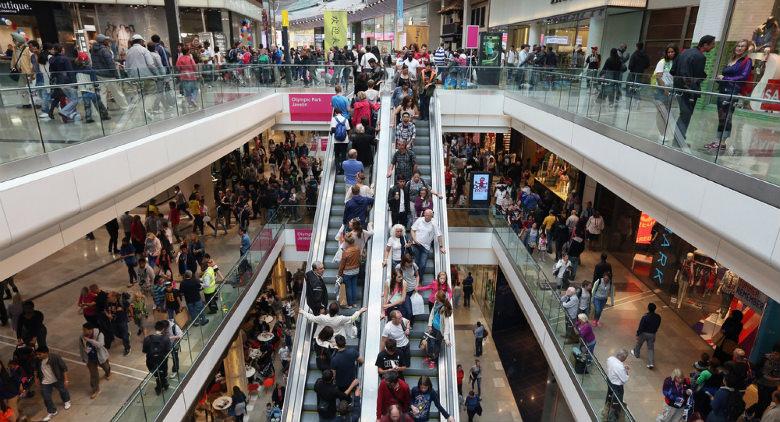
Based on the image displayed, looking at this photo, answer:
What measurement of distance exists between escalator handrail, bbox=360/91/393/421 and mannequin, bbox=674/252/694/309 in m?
7.20

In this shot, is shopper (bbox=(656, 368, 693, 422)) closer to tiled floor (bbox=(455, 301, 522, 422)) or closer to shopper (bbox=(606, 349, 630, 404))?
shopper (bbox=(606, 349, 630, 404))

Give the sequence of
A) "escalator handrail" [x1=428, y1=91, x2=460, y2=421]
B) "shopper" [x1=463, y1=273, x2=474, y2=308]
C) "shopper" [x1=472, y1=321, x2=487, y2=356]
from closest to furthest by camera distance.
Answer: "escalator handrail" [x1=428, y1=91, x2=460, y2=421], "shopper" [x1=472, y1=321, x2=487, y2=356], "shopper" [x1=463, y1=273, x2=474, y2=308]

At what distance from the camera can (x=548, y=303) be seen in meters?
10.0

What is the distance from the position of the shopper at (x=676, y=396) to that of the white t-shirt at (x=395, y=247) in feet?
14.5

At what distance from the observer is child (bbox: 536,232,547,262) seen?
12.7 metres

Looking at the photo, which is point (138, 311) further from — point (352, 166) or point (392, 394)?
point (392, 394)

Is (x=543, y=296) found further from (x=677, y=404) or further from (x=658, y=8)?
(x=658, y=8)

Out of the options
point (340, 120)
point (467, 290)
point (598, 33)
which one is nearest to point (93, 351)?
point (340, 120)

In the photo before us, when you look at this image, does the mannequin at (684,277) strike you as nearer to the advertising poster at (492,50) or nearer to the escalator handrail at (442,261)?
the escalator handrail at (442,261)

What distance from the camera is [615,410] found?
682cm

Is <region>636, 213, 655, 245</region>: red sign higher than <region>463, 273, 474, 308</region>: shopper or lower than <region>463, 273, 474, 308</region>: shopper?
higher

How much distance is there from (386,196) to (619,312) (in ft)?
20.9

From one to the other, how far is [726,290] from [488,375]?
6.83 meters

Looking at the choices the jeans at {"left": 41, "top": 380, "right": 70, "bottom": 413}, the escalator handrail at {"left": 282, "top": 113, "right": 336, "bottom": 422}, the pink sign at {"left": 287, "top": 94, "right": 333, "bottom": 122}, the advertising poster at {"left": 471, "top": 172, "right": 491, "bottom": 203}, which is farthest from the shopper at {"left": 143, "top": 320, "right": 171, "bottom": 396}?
the pink sign at {"left": 287, "top": 94, "right": 333, "bottom": 122}
